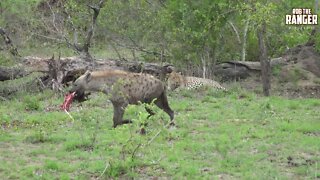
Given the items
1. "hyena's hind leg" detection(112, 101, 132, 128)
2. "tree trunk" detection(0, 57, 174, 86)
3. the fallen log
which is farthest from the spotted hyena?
"tree trunk" detection(0, 57, 174, 86)

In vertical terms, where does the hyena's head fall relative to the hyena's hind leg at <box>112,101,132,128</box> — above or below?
above

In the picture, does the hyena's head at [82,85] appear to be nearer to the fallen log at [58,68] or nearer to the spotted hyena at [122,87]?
the spotted hyena at [122,87]

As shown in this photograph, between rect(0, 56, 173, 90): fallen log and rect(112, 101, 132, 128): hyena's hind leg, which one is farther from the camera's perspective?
rect(0, 56, 173, 90): fallen log

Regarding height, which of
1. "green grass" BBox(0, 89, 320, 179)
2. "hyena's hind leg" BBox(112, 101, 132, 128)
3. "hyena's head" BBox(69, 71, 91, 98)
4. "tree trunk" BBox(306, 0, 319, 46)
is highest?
"tree trunk" BBox(306, 0, 319, 46)

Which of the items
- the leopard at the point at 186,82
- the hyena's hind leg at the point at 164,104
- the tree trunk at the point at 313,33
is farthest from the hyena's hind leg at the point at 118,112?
the tree trunk at the point at 313,33

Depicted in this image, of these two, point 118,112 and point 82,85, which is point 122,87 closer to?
point 118,112

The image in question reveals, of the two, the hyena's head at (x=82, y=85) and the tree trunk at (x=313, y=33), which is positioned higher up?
the tree trunk at (x=313, y=33)

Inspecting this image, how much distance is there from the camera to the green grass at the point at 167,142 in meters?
6.75

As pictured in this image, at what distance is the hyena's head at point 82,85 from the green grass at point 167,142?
0.58 meters

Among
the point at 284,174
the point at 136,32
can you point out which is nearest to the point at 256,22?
the point at 136,32

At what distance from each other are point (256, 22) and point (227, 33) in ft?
13.9

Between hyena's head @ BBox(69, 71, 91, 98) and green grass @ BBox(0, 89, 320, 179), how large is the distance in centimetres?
58

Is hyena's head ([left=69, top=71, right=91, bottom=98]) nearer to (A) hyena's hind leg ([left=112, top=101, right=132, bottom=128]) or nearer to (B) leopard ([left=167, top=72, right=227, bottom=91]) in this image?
(A) hyena's hind leg ([left=112, top=101, right=132, bottom=128])

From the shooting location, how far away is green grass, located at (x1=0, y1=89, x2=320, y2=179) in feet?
22.1
